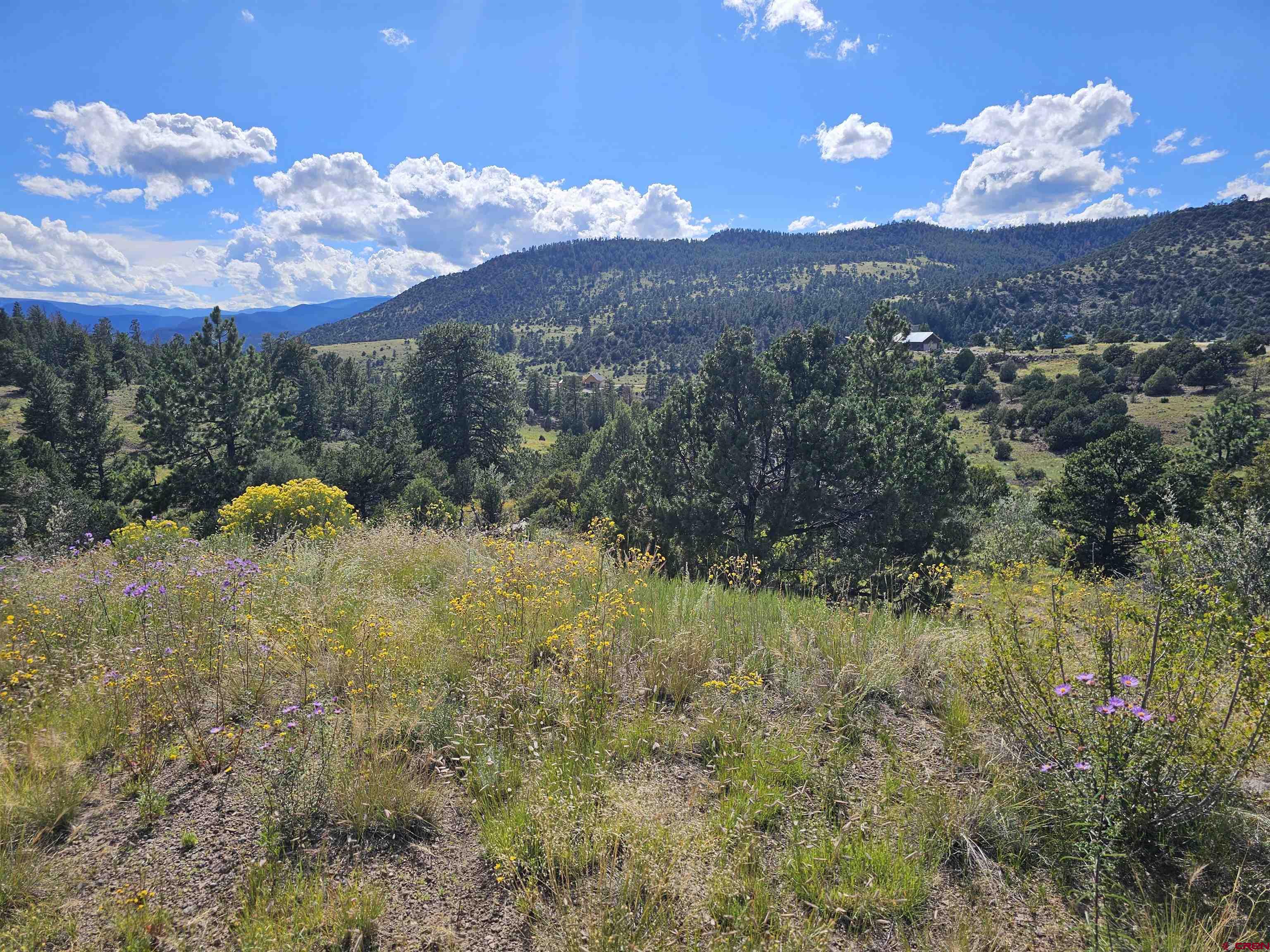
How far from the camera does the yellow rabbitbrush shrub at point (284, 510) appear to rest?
36.6 ft

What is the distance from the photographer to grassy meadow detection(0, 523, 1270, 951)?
2.37 metres

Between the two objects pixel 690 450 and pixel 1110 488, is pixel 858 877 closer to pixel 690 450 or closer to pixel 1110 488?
pixel 690 450

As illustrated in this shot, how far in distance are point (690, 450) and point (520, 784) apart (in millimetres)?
12214

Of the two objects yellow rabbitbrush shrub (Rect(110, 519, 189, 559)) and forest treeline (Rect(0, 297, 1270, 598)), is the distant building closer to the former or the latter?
forest treeline (Rect(0, 297, 1270, 598))

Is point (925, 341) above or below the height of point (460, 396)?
above

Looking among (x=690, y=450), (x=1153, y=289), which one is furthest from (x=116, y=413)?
(x=1153, y=289)

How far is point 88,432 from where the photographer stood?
43.3 m

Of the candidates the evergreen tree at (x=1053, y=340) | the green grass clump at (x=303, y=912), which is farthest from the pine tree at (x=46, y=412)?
the evergreen tree at (x=1053, y=340)

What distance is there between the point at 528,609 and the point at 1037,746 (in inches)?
141

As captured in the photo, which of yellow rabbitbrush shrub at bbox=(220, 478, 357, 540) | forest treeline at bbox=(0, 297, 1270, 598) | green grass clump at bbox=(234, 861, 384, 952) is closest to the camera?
green grass clump at bbox=(234, 861, 384, 952)

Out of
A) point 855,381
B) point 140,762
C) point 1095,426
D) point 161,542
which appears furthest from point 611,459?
point 1095,426

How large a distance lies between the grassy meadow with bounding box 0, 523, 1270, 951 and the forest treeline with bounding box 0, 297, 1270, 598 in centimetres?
192

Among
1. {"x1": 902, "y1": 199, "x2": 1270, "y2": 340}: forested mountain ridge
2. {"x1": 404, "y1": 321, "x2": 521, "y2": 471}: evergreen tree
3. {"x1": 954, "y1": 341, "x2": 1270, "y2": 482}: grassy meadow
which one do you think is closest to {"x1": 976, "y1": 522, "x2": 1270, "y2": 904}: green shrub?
{"x1": 404, "y1": 321, "x2": 521, "y2": 471}: evergreen tree

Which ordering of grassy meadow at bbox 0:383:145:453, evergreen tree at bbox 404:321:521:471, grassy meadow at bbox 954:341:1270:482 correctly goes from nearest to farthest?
evergreen tree at bbox 404:321:521:471, grassy meadow at bbox 954:341:1270:482, grassy meadow at bbox 0:383:145:453
